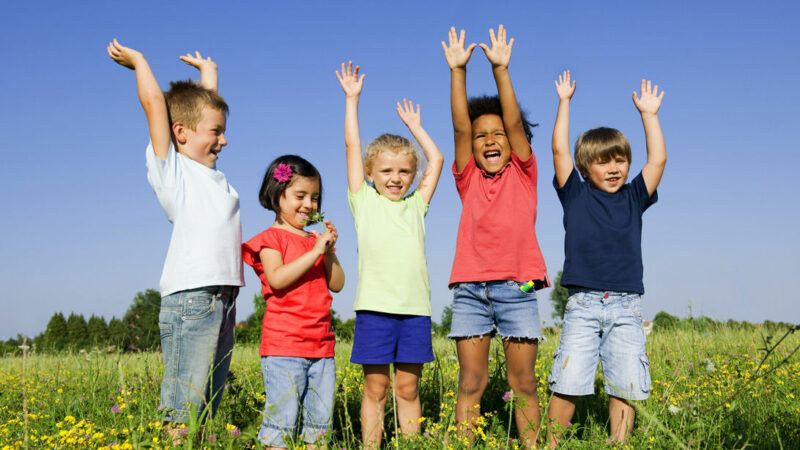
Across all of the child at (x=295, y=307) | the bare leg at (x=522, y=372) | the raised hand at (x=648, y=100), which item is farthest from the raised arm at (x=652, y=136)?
the child at (x=295, y=307)

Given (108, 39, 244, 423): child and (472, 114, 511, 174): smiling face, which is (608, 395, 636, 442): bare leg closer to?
(472, 114, 511, 174): smiling face

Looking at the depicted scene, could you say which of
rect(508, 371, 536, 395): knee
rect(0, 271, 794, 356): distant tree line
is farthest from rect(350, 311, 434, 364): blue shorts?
rect(0, 271, 794, 356): distant tree line

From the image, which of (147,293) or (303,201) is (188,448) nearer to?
(303,201)

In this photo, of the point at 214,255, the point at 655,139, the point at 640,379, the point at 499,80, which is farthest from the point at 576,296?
the point at 214,255

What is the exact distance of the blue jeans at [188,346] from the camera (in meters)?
3.54

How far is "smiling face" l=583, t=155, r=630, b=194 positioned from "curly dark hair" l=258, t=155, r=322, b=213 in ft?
6.93

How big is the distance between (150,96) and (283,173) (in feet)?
3.29

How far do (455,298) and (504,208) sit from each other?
0.74 metres

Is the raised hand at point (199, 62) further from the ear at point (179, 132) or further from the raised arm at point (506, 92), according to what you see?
the raised arm at point (506, 92)

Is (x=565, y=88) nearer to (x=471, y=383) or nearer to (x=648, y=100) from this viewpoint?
(x=648, y=100)

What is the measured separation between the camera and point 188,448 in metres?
2.98

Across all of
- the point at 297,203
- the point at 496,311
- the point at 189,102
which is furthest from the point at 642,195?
the point at 189,102

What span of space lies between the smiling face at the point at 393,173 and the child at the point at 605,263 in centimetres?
113

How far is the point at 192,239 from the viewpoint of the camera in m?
3.66
